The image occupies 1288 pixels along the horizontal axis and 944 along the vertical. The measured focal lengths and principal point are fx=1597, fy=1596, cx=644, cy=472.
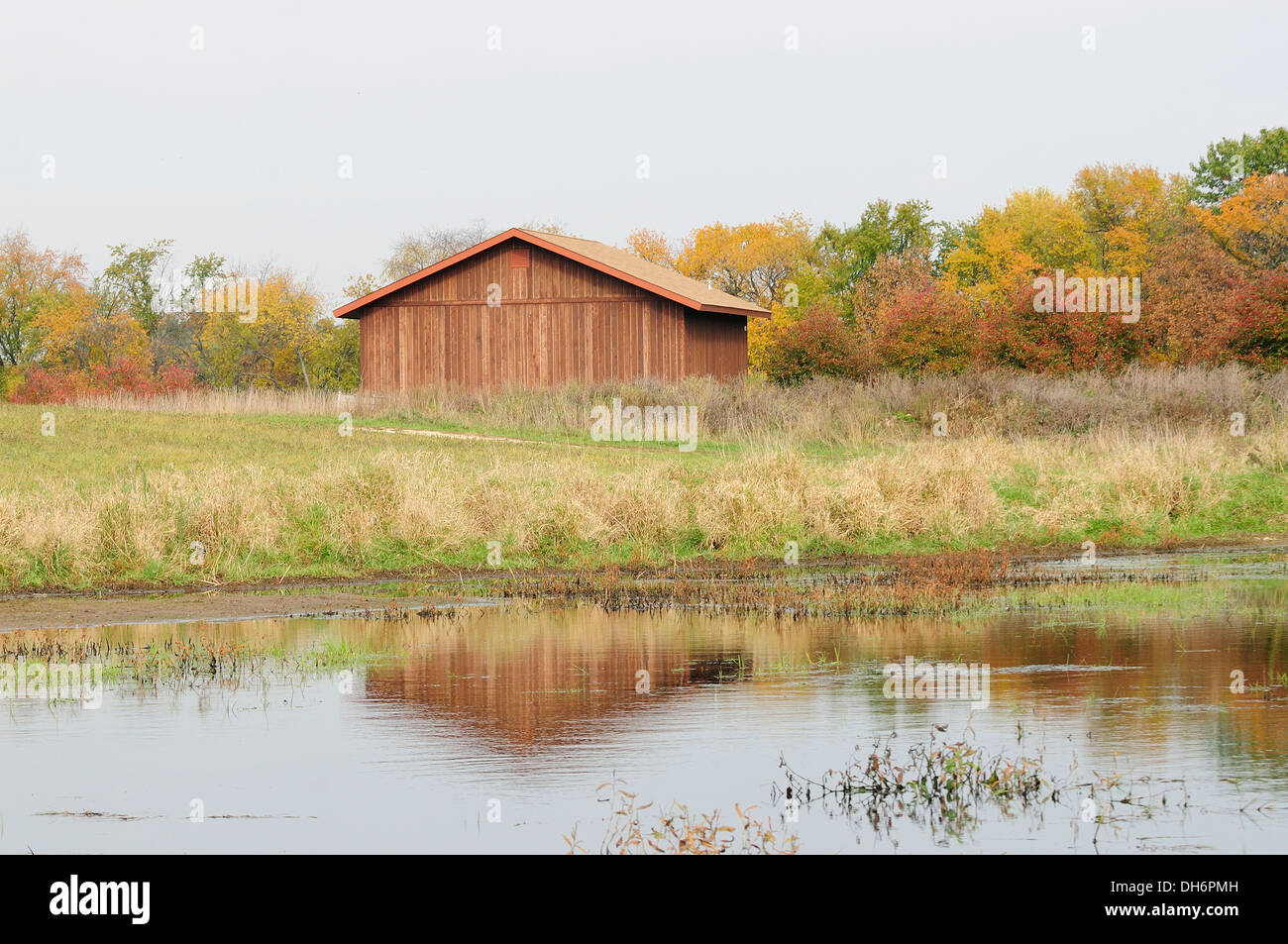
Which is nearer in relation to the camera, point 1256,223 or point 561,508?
point 561,508

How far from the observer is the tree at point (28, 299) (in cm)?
8531

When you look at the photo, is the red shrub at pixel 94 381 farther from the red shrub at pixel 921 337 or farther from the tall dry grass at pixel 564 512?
the tall dry grass at pixel 564 512

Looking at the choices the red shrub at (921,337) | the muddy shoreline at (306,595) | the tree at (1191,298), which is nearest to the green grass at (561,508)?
the muddy shoreline at (306,595)

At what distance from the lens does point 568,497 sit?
2470 cm

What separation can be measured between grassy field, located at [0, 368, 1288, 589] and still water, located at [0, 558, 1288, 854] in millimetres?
5365

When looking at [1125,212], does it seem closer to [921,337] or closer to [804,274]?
[804,274]

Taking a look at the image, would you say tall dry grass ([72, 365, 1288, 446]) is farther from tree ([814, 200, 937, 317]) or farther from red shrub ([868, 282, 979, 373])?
tree ([814, 200, 937, 317])

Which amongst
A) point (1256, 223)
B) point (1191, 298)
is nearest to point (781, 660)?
point (1191, 298)

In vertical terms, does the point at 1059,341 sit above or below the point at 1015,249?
below

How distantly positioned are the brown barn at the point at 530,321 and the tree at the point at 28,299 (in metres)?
39.4

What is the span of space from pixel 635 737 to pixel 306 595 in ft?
33.9
